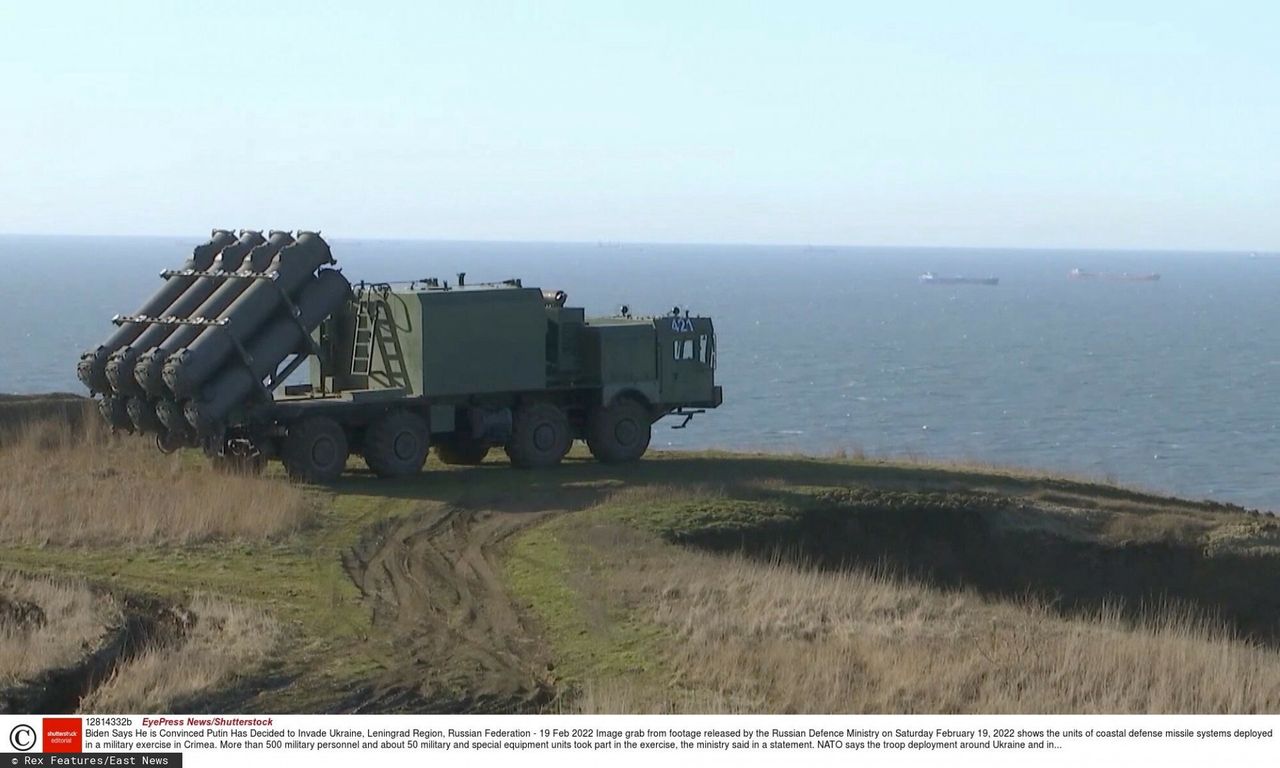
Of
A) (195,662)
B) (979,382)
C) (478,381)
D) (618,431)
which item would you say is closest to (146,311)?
(478,381)

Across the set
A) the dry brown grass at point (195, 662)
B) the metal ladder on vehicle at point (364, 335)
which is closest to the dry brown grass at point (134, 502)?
the metal ladder on vehicle at point (364, 335)

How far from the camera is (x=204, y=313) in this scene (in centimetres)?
2623

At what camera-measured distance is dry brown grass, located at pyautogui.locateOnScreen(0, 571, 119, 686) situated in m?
15.9

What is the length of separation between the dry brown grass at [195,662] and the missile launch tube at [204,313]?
7985 millimetres

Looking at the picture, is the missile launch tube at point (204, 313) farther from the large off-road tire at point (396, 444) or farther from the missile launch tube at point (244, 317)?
the large off-road tire at point (396, 444)

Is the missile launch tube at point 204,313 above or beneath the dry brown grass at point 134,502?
above

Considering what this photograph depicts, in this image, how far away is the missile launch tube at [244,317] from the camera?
25219 mm

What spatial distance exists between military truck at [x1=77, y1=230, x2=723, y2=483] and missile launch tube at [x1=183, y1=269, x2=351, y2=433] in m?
0.02

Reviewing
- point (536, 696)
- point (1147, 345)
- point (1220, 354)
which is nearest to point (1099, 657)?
point (536, 696)

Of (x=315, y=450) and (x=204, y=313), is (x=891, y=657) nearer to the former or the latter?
(x=315, y=450)

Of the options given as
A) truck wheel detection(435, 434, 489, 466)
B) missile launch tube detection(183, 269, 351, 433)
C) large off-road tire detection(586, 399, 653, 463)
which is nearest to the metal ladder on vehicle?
missile launch tube detection(183, 269, 351, 433)

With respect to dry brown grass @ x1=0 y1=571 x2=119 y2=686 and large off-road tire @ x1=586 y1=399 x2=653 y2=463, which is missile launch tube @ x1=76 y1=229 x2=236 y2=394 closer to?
large off-road tire @ x1=586 y1=399 x2=653 y2=463

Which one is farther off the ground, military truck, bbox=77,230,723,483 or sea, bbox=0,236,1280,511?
military truck, bbox=77,230,723,483
